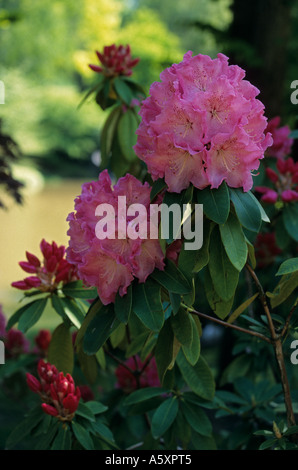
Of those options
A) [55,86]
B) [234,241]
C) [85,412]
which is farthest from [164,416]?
[55,86]

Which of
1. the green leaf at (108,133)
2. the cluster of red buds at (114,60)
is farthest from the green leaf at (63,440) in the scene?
the cluster of red buds at (114,60)

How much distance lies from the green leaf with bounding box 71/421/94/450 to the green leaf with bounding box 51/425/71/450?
3 centimetres

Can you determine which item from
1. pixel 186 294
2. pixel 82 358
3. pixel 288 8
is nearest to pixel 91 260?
pixel 186 294

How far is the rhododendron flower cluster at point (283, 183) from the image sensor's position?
1.92 m

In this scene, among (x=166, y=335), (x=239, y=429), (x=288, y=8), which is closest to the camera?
(x=166, y=335)

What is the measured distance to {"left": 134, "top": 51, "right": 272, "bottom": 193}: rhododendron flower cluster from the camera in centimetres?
115

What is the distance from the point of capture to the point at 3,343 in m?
2.20

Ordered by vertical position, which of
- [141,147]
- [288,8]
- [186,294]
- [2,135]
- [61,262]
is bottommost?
[186,294]

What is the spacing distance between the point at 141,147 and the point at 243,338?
0.98 meters

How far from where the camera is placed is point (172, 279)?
1.25 meters

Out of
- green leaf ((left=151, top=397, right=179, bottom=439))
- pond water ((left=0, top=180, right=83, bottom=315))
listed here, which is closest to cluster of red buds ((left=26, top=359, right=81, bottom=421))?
green leaf ((left=151, top=397, right=179, bottom=439))

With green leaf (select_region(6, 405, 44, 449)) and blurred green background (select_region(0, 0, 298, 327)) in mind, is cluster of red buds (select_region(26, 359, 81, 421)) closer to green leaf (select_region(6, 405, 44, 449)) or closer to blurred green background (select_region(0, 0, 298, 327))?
green leaf (select_region(6, 405, 44, 449))

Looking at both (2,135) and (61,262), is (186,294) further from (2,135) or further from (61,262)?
(2,135)

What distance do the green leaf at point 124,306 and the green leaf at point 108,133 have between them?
1.07 m
